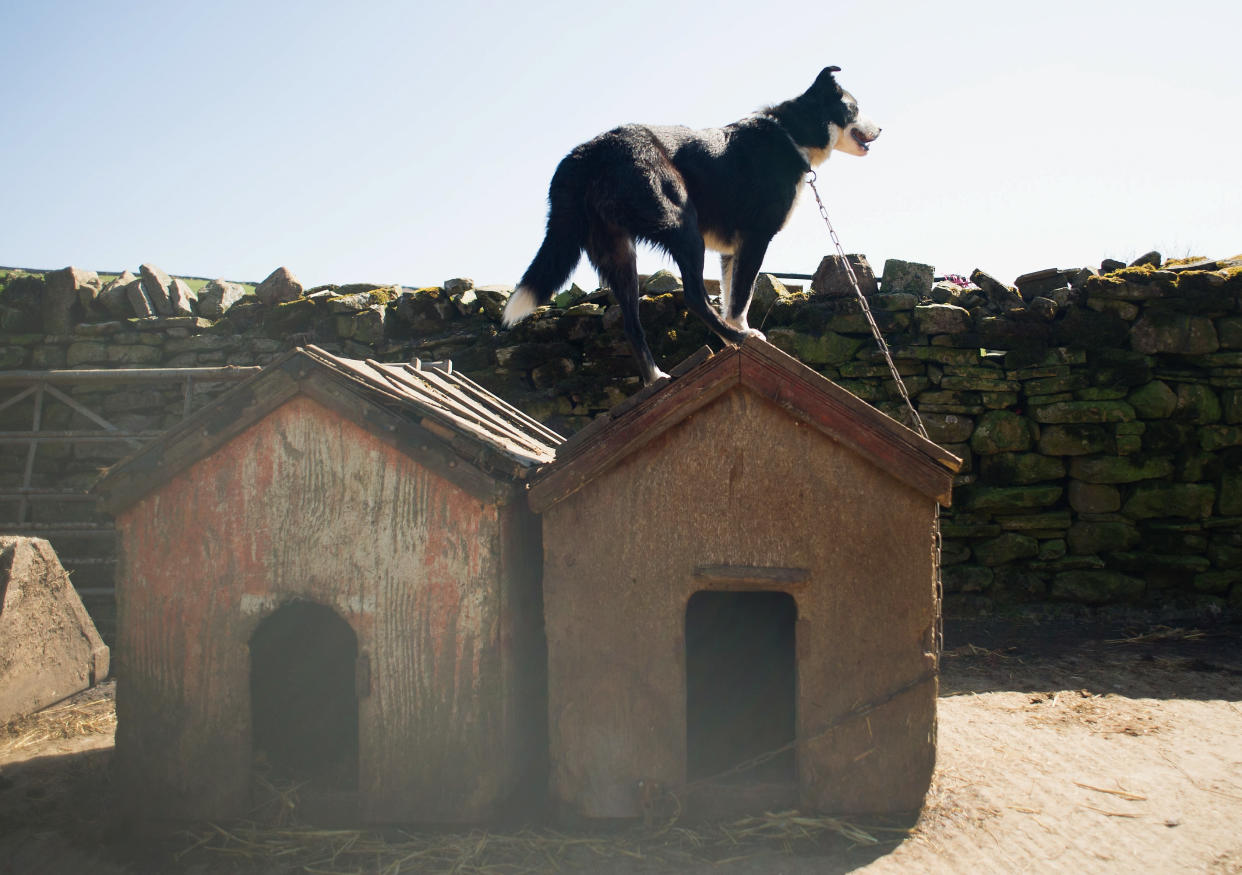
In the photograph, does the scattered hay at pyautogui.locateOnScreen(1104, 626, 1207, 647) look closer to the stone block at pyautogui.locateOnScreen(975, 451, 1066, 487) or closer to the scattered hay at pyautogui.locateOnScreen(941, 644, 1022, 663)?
the scattered hay at pyautogui.locateOnScreen(941, 644, 1022, 663)

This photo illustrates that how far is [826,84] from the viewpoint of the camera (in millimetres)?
4195

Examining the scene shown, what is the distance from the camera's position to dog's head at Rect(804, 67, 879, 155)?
163 inches

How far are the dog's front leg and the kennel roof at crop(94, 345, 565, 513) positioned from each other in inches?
48.1

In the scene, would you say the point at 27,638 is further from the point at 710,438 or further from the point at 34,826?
the point at 710,438

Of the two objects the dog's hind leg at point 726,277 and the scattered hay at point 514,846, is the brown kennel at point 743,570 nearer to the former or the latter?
the scattered hay at point 514,846

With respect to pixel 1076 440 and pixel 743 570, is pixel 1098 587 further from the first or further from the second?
pixel 743 570

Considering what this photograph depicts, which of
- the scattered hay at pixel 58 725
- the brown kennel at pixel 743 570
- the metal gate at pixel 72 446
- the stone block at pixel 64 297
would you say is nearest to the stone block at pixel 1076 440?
the brown kennel at pixel 743 570

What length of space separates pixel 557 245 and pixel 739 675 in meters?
2.21

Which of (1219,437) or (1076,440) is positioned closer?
(1219,437)

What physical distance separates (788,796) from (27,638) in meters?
4.43

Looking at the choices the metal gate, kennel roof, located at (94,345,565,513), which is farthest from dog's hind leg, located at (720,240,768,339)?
the metal gate

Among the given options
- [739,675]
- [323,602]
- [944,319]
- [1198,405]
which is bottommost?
[739,675]

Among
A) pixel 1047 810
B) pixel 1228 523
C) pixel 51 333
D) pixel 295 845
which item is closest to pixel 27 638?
pixel 295 845

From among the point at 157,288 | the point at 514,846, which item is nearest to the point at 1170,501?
A: the point at 514,846
